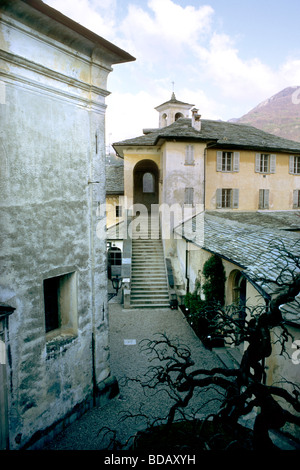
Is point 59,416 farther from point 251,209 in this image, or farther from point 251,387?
point 251,209

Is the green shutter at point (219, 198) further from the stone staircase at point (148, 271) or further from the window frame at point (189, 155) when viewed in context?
the stone staircase at point (148, 271)

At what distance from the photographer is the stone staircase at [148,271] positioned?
1608 centimetres

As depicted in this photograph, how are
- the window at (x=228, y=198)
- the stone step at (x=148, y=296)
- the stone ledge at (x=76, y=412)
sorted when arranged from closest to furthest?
the stone ledge at (x=76, y=412)
the stone step at (x=148, y=296)
the window at (x=228, y=198)

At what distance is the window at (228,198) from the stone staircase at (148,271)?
4.89m

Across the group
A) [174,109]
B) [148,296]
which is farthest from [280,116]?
[148,296]

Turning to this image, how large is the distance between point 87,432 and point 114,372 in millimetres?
2759

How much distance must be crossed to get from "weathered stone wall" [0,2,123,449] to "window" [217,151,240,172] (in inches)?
584

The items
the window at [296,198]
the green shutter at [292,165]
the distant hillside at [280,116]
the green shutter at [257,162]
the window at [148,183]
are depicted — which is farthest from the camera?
the distant hillside at [280,116]

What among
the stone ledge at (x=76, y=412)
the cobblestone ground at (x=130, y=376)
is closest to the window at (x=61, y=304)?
the stone ledge at (x=76, y=412)

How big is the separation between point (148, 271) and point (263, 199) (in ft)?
35.8

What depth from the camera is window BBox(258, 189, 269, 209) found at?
22375 mm

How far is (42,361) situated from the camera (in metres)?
6.39

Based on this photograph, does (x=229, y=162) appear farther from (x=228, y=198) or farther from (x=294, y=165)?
(x=294, y=165)
